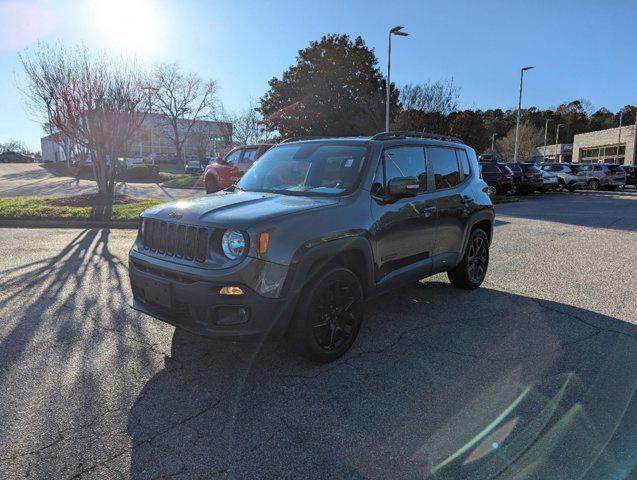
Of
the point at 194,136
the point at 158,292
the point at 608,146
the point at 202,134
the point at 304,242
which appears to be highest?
the point at 202,134

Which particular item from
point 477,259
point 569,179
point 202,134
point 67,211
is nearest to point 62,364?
point 477,259

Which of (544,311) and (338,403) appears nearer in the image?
(338,403)

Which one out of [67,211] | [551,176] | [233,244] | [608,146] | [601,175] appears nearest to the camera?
[233,244]

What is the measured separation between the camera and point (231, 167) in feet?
52.0

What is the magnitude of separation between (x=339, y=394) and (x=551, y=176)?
26.7m

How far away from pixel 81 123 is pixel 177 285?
594 inches

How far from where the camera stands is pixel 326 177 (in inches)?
165

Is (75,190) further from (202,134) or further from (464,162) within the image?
(202,134)

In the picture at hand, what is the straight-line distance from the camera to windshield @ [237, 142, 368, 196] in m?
4.09

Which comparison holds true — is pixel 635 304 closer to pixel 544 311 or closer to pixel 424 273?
pixel 544 311

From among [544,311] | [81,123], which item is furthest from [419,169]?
[81,123]

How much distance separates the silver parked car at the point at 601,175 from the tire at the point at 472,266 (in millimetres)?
27127

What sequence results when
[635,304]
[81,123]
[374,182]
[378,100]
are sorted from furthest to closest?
1. [378,100]
2. [81,123]
3. [635,304]
4. [374,182]

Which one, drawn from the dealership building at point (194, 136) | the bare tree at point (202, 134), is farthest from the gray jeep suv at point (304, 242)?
the bare tree at point (202, 134)
